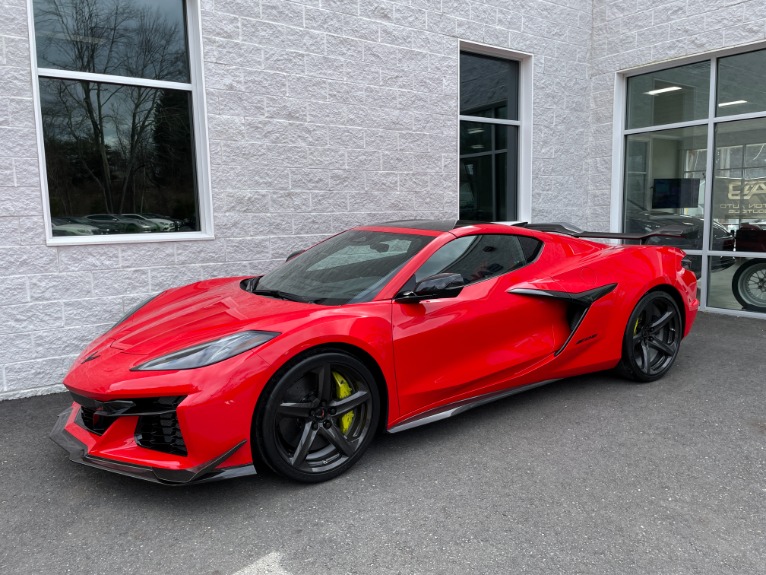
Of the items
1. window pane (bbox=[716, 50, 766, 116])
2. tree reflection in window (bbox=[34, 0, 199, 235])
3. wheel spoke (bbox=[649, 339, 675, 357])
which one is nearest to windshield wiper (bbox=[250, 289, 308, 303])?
tree reflection in window (bbox=[34, 0, 199, 235])

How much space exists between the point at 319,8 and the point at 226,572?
5420 mm

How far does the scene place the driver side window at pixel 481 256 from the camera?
3.61 meters

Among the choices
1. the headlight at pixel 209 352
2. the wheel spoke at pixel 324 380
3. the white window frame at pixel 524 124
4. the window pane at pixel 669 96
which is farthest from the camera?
the white window frame at pixel 524 124

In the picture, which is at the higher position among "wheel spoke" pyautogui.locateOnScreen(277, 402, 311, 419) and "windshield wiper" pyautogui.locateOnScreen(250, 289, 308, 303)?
"windshield wiper" pyautogui.locateOnScreen(250, 289, 308, 303)

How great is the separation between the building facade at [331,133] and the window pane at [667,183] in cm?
3

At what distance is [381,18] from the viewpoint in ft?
21.0

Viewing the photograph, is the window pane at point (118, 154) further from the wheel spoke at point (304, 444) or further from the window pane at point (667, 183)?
the window pane at point (667, 183)

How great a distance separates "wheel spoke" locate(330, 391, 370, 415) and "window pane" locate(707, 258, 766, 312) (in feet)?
20.0

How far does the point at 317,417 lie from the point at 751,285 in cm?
640

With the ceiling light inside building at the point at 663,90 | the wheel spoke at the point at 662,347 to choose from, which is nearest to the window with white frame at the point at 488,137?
the ceiling light inside building at the point at 663,90

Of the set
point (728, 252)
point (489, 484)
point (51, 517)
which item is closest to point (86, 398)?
point (51, 517)

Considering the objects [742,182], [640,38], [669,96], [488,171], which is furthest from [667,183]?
[488,171]

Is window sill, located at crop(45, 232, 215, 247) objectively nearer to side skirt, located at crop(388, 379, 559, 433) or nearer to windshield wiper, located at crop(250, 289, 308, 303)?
windshield wiper, located at crop(250, 289, 308, 303)

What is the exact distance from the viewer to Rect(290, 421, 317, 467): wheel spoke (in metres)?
2.96
